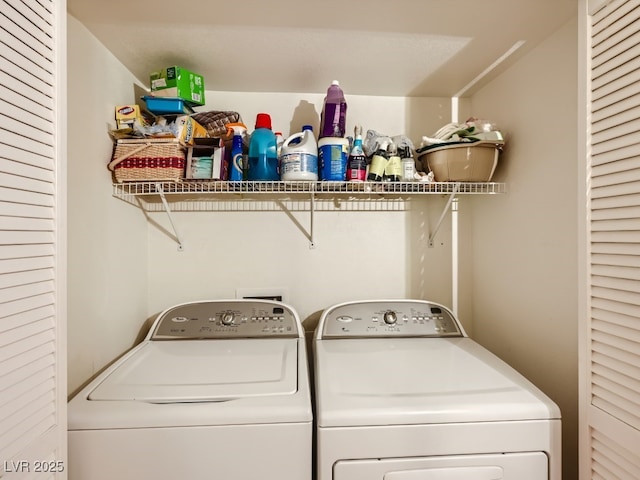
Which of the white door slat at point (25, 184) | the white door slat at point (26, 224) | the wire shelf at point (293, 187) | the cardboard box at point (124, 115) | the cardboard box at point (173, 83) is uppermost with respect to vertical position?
the cardboard box at point (173, 83)

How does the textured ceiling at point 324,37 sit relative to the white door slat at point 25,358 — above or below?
above

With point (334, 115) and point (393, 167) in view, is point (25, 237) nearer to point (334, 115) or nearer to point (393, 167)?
point (334, 115)

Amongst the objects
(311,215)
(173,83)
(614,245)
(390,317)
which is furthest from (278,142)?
(614,245)

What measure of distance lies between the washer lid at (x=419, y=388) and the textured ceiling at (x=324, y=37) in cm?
125

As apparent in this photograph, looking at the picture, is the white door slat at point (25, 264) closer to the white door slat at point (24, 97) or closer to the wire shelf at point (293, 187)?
the white door slat at point (24, 97)

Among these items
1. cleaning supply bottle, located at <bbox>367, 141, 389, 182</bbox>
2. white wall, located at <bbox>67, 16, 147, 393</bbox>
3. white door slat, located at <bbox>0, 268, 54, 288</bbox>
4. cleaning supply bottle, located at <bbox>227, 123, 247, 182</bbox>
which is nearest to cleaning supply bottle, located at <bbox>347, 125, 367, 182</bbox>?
cleaning supply bottle, located at <bbox>367, 141, 389, 182</bbox>

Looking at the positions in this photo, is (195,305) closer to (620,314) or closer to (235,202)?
(235,202)

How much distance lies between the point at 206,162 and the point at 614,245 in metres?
1.44

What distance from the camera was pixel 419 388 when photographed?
1.12 m

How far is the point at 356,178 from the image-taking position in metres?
1.58

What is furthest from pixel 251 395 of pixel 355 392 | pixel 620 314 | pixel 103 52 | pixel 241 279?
pixel 103 52

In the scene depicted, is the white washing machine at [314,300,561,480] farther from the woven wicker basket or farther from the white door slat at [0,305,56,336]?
the woven wicker basket

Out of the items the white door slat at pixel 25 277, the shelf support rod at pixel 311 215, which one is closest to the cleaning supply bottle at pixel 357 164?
the shelf support rod at pixel 311 215

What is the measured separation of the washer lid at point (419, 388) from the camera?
1.01 meters
